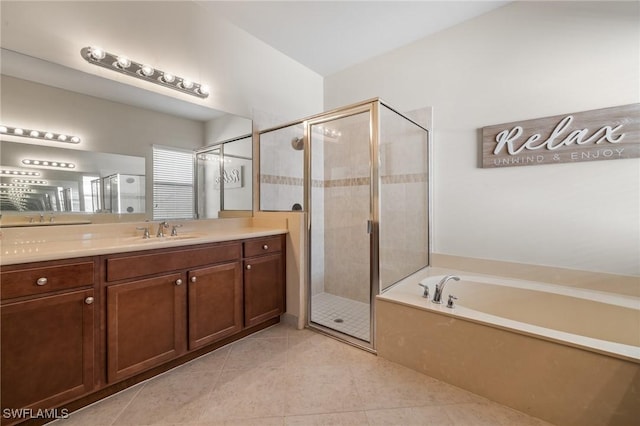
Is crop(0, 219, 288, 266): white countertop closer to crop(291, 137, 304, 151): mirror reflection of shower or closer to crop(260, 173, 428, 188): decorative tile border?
crop(260, 173, 428, 188): decorative tile border

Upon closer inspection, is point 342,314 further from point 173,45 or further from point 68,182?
point 173,45

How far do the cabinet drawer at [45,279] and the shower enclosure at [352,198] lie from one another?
4.88 ft

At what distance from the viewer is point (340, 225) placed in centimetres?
264

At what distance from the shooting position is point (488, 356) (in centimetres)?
142

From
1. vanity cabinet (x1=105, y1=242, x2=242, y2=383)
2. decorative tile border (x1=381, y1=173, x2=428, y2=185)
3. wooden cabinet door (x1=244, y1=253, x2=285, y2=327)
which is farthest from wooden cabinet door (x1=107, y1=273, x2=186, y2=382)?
decorative tile border (x1=381, y1=173, x2=428, y2=185)

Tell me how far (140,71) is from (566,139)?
314cm

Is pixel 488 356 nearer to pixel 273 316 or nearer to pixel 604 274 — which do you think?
pixel 604 274

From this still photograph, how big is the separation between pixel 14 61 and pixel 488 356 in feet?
10.2

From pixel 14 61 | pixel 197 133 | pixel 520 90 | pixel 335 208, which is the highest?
pixel 520 90

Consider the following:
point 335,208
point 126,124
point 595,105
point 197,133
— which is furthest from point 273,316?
point 595,105

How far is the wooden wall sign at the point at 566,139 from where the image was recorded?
1741mm

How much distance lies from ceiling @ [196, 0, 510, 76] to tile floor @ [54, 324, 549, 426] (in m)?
2.77

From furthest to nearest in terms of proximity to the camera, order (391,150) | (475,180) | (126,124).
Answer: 1. (475,180)
2. (391,150)
3. (126,124)

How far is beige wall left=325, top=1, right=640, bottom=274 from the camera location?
1776 millimetres
